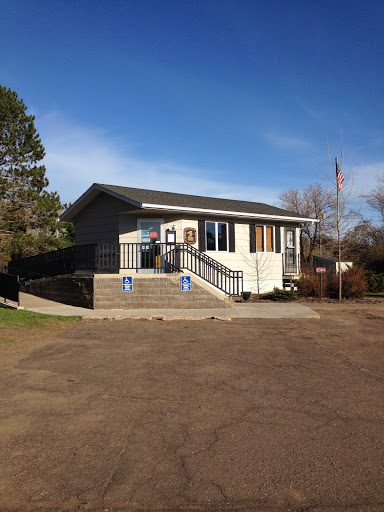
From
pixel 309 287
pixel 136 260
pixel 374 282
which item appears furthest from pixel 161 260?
pixel 374 282

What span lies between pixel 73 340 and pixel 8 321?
2608 millimetres

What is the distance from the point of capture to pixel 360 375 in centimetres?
657

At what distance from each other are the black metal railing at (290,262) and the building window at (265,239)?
102 cm

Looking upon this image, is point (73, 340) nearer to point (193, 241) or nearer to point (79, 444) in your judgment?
point (79, 444)

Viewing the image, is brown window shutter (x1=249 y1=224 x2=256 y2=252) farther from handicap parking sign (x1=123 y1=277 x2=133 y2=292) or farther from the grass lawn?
the grass lawn

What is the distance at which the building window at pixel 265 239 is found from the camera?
21016mm

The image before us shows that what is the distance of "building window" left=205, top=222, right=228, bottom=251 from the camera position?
1912 centimetres

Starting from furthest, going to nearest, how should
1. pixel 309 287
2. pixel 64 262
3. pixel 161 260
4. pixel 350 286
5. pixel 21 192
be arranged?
pixel 21 192, pixel 309 287, pixel 350 286, pixel 64 262, pixel 161 260

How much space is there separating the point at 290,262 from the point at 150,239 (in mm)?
8275

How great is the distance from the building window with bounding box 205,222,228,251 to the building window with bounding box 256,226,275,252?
6.97 ft

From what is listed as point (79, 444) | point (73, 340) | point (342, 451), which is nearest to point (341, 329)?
point (73, 340)

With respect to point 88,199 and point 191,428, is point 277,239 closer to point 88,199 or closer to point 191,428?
point 88,199

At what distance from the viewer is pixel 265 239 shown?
2136 centimetres

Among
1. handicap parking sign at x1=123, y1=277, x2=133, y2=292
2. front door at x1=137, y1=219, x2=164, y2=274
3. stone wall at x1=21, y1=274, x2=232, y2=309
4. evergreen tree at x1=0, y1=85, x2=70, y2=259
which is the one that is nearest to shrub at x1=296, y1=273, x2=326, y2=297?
stone wall at x1=21, y1=274, x2=232, y2=309
